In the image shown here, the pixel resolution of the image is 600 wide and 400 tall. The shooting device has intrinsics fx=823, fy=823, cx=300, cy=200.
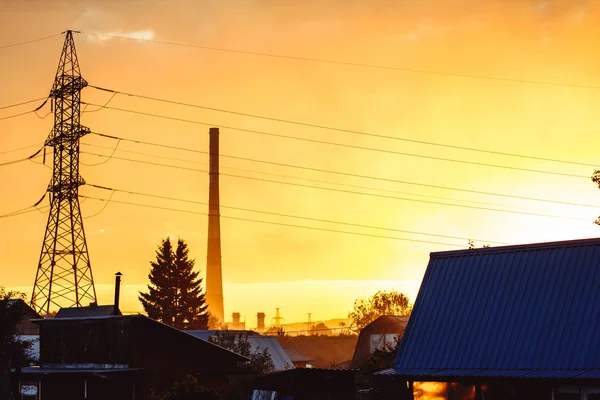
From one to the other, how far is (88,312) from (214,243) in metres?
86.6

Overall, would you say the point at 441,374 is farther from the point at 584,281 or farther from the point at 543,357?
the point at 584,281

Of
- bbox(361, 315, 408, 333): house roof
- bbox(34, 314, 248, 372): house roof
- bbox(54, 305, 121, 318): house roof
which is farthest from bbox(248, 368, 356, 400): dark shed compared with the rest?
bbox(361, 315, 408, 333): house roof

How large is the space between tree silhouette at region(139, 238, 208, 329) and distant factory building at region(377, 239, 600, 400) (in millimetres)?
90629

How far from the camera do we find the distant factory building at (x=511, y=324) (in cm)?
3291

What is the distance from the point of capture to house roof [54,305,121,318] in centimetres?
5612

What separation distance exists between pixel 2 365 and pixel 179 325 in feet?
260

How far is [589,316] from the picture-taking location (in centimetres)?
3397

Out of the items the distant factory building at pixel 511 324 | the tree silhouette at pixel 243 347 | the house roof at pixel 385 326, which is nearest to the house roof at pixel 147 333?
the distant factory building at pixel 511 324

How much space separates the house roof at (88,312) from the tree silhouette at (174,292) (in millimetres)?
64918

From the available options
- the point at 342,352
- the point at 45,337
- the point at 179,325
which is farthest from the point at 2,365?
the point at 342,352

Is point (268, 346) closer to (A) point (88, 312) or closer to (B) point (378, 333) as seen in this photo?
(B) point (378, 333)

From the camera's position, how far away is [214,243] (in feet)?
475

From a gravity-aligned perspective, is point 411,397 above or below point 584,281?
below

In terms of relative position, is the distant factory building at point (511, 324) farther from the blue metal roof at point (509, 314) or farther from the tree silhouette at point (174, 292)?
the tree silhouette at point (174, 292)
